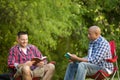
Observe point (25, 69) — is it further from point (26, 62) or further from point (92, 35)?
point (92, 35)

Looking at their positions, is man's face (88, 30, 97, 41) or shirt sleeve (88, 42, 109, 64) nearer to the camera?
shirt sleeve (88, 42, 109, 64)

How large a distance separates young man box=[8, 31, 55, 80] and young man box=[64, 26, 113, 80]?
41cm

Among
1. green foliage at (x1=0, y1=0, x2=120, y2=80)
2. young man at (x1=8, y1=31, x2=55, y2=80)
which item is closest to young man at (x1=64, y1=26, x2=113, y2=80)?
young man at (x1=8, y1=31, x2=55, y2=80)

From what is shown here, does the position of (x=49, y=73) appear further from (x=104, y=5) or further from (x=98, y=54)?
(x=104, y=5)

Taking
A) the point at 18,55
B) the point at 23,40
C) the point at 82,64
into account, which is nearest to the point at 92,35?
the point at 82,64

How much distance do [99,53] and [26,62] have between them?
3.59 feet

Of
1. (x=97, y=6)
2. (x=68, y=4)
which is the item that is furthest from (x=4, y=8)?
(x=97, y=6)

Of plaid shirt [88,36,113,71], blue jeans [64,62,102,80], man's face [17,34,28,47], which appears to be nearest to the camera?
blue jeans [64,62,102,80]

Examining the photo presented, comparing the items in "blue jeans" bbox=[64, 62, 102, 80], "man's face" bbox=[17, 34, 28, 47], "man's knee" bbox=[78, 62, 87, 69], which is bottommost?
"blue jeans" bbox=[64, 62, 102, 80]

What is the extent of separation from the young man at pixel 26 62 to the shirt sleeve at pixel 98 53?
0.72 metres

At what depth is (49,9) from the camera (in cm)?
994

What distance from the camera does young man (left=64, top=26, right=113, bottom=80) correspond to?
22.7 ft

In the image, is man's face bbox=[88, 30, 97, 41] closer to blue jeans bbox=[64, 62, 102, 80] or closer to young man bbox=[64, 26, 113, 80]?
young man bbox=[64, 26, 113, 80]

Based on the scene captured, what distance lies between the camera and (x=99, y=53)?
7.02 meters
